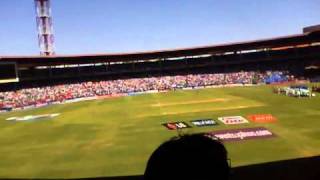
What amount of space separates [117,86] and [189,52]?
16922mm

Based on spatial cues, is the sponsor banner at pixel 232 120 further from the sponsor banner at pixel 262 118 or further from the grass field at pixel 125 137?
the grass field at pixel 125 137

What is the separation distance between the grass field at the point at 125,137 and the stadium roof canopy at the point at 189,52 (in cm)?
3152

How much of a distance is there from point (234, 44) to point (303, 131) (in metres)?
59.1

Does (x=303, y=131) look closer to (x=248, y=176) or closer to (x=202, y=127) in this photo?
(x=202, y=127)

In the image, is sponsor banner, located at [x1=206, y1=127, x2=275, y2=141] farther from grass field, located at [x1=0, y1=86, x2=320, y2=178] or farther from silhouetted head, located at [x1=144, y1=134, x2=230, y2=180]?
silhouetted head, located at [x1=144, y1=134, x2=230, y2=180]

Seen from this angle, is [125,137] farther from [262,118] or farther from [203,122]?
[262,118]

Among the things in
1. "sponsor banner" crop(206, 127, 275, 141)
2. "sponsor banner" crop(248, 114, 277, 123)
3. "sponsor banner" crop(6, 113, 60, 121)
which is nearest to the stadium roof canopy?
"sponsor banner" crop(6, 113, 60, 121)

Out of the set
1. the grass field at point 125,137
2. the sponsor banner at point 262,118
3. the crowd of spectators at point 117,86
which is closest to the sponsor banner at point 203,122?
the grass field at point 125,137

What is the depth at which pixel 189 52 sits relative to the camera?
3708 inches

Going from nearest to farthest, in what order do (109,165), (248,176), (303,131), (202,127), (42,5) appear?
(248,176)
(109,165)
(303,131)
(202,127)
(42,5)

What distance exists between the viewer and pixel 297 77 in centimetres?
8162

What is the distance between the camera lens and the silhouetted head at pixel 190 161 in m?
2.04

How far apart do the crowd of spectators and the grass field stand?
811 inches

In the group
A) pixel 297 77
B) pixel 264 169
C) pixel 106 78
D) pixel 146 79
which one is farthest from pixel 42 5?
pixel 264 169
